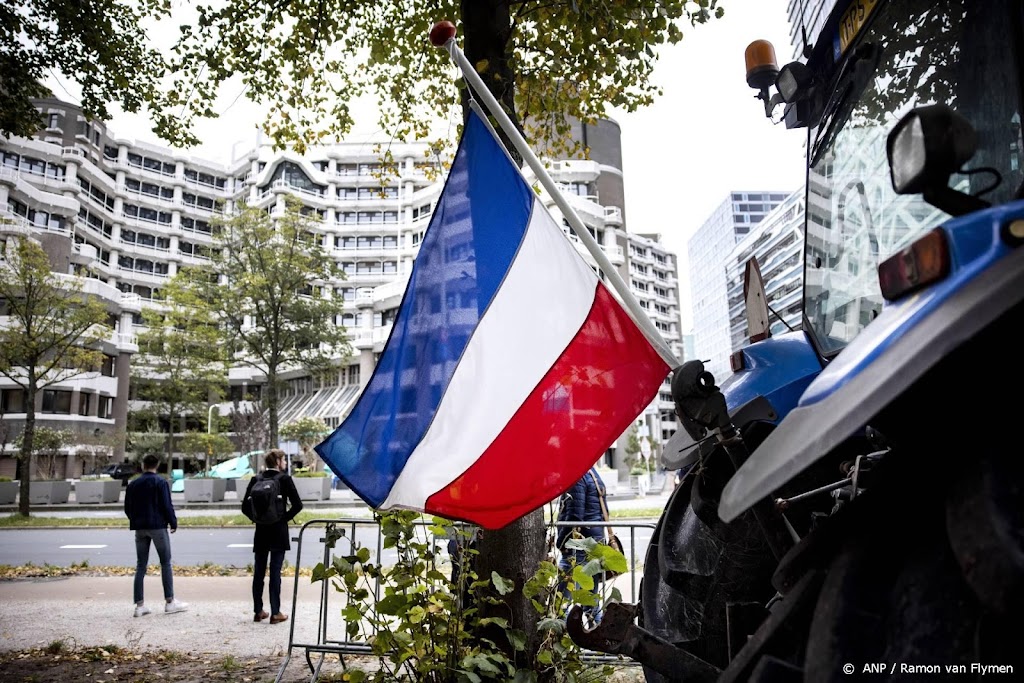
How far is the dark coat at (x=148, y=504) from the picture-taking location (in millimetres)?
8055

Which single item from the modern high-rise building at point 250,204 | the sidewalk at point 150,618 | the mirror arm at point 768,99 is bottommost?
the sidewalk at point 150,618

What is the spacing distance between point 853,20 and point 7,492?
32.3 m

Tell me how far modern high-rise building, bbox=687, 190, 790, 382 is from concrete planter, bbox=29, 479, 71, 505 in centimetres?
9371

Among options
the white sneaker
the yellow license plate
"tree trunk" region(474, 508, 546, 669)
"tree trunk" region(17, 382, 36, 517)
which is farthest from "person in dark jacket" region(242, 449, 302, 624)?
"tree trunk" region(17, 382, 36, 517)

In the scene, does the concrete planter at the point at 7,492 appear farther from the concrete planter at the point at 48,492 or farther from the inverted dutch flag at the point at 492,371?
the inverted dutch flag at the point at 492,371

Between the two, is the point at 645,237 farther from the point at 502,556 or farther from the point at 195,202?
Result: the point at 502,556

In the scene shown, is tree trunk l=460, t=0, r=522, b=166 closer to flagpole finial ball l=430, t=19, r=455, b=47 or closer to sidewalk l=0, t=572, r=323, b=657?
flagpole finial ball l=430, t=19, r=455, b=47

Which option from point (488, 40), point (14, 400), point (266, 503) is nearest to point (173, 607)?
point (266, 503)

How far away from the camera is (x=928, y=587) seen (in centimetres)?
94

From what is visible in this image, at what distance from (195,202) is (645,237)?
60.1 m

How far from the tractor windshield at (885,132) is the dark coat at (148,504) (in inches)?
316

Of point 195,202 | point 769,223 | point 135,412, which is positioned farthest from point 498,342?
point 195,202

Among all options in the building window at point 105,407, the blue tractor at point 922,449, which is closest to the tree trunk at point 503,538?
the blue tractor at point 922,449

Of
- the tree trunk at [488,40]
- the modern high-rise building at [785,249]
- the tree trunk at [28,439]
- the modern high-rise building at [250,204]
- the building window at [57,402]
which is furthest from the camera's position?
the modern high-rise building at [250,204]
